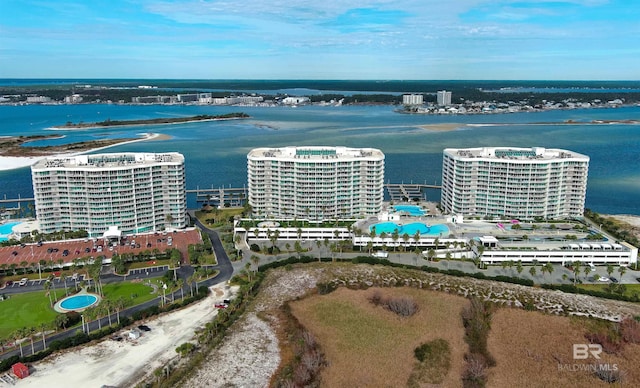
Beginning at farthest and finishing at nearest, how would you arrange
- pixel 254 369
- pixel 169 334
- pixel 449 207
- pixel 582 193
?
pixel 449 207 < pixel 582 193 < pixel 169 334 < pixel 254 369

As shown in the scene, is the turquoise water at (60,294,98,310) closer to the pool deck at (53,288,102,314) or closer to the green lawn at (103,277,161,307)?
the pool deck at (53,288,102,314)

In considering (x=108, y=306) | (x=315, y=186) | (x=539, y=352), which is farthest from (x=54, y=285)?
(x=539, y=352)

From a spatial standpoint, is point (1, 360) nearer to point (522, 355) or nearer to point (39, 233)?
point (39, 233)

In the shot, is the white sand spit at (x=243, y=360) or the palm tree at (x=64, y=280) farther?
the palm tree at (x=64, y=280)

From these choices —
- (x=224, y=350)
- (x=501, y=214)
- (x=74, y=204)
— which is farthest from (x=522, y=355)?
(x=74, y=204)

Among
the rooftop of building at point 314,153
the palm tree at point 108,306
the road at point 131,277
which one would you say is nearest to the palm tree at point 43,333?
the road at point 131,277

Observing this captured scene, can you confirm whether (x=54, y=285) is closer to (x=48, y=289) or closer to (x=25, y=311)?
(x=48, y=289)

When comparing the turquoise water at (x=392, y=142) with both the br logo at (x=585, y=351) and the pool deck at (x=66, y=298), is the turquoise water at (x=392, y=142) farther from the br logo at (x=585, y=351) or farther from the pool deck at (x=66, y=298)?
the br logo at (x=585, y=351)
